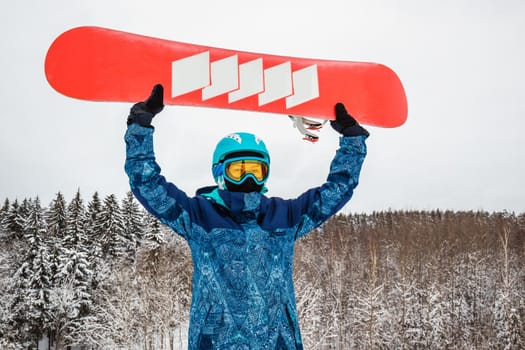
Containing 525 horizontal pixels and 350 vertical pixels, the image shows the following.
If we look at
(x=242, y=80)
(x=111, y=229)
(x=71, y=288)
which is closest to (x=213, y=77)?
(x=242, y=80)

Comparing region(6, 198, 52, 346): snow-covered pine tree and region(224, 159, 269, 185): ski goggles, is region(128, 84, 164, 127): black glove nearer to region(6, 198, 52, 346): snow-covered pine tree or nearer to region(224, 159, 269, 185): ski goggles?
region(224, 159, 269, 185): ski goggles

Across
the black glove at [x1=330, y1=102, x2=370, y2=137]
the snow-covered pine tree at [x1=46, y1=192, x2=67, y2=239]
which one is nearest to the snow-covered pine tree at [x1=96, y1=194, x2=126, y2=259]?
the snow-covered pine tree at [x1=46, y1=192, x2=67, y2=239]

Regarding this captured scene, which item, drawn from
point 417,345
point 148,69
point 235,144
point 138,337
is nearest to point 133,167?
point 235,144

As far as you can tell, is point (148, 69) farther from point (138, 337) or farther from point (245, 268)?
point (138, 337)

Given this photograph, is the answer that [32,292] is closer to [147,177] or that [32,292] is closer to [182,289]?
[182,289]

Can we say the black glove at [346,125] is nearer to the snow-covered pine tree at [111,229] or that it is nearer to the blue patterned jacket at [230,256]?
the blue patterned jacket at [230,256]

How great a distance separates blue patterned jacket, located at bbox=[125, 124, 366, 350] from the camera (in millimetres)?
1381

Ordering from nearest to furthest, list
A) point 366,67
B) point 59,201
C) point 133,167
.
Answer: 1. point 133,167
2. point 366,67
3. point 59,201

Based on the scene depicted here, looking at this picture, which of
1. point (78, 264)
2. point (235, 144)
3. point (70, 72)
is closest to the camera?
point (235, 144)

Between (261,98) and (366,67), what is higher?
(366,67)

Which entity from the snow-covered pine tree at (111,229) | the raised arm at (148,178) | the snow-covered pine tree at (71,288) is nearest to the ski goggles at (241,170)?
the raised arm at (148,178)

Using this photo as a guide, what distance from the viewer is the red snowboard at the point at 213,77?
74.4 inches

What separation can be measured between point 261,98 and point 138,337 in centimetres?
1842

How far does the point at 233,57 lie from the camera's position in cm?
208
